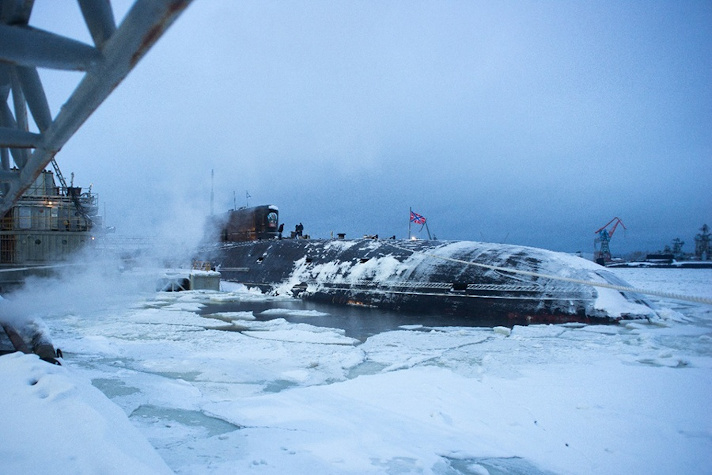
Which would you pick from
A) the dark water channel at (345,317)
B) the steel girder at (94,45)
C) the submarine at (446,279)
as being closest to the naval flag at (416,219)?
the submarine at (446,279)

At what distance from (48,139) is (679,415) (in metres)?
5.47

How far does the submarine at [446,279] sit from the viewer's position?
10.1 metres

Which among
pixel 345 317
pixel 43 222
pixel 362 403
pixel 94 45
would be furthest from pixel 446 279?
pixel 43 222

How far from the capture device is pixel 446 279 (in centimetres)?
1226

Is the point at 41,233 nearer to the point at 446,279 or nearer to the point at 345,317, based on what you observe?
the point at 345,317

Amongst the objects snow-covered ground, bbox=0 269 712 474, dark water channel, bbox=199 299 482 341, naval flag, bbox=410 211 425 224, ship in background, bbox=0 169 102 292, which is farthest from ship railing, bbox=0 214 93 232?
naval flag, bbox=410 211 425 224

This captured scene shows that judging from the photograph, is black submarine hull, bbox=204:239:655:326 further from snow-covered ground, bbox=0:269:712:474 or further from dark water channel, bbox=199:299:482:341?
snow-covered ground, bbox=0:269:712:474

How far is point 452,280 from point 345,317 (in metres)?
3.02

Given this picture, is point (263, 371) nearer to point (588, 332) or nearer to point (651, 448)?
point (651, 448)

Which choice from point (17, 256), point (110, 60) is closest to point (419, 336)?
point (110, 60)

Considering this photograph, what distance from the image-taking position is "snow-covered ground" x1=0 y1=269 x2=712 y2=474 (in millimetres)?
2938

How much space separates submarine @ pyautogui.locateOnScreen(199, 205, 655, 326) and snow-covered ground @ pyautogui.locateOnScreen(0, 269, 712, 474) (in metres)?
1.40

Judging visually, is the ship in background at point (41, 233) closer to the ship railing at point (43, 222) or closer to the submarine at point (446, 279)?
the ship railing at point (43, 222)

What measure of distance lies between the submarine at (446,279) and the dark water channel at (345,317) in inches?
18.9
